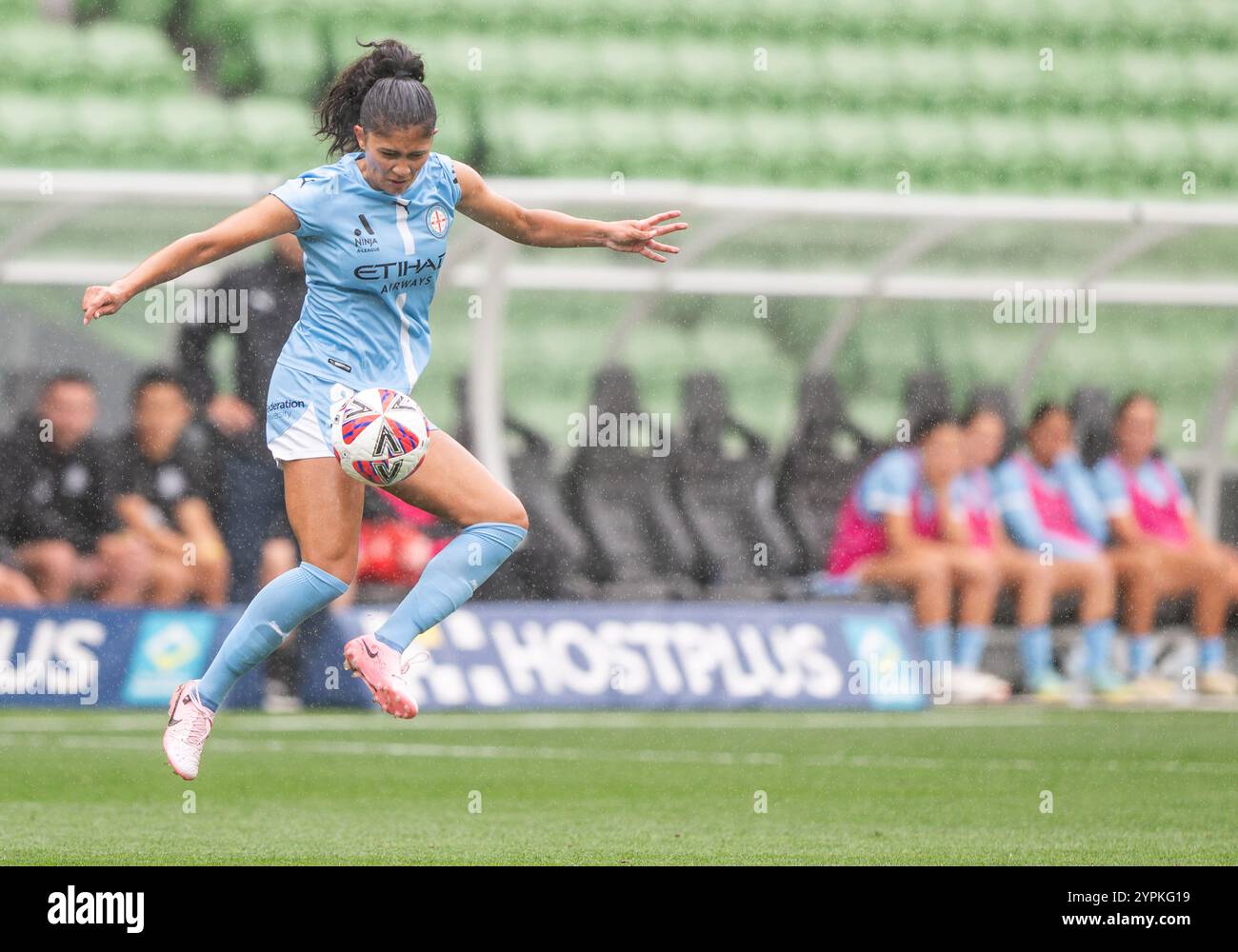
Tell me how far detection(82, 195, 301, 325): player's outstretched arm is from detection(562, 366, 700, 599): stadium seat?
5736 millimetres

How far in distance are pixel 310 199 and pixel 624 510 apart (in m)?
6.15

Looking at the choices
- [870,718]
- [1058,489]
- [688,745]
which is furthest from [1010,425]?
[688,745]

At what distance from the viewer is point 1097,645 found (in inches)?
442

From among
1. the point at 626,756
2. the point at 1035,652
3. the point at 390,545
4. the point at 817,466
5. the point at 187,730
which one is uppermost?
the point at 817,466

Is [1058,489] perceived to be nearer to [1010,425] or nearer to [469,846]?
[1010,425]

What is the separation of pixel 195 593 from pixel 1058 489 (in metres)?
4.71

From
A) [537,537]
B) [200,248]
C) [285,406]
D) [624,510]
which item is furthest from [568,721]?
[200,248]

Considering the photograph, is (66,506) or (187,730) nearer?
(187,730)

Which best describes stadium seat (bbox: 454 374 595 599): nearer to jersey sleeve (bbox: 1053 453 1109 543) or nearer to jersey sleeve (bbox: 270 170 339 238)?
jersey sleeve (bbox: 1053 453 1109 543)

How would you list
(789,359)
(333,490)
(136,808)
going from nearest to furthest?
(333,490) → (136,808) → (789,359)

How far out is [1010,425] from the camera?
11.8 m

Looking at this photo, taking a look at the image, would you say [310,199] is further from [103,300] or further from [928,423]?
[928,423]

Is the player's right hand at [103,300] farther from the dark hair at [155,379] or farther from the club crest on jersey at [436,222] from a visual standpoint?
the dark hair at [155,379]

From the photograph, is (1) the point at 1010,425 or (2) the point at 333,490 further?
(1) the point at 1010,425
